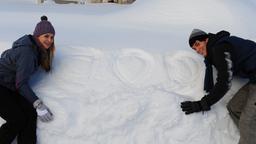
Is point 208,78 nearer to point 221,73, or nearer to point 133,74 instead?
point 221,73

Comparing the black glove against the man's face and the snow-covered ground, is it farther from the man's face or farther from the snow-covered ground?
the man's face

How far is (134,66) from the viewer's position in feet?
11.9

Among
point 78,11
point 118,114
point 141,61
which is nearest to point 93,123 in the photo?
point 118,114

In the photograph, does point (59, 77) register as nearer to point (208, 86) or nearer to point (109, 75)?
point (109, 75)

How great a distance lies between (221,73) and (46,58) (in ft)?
4.24

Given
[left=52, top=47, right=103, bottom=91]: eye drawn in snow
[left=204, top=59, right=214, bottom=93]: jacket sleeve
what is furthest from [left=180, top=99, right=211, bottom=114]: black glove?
[left=52, top=47, right=103, bottom=91]: eye drawn in snow

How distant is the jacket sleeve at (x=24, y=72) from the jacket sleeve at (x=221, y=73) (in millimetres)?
1248

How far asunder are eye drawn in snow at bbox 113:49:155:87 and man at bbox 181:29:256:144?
18.4 inches

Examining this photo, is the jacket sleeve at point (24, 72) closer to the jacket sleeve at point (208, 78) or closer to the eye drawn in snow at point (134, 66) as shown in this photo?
the eye drawn in snow at point (134, 66)

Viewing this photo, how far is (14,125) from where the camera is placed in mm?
2949

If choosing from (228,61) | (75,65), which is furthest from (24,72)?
(228,61)

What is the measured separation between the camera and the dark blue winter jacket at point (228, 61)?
3.06 m

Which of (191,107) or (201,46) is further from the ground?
(201,46)

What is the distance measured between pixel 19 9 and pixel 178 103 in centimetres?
264
